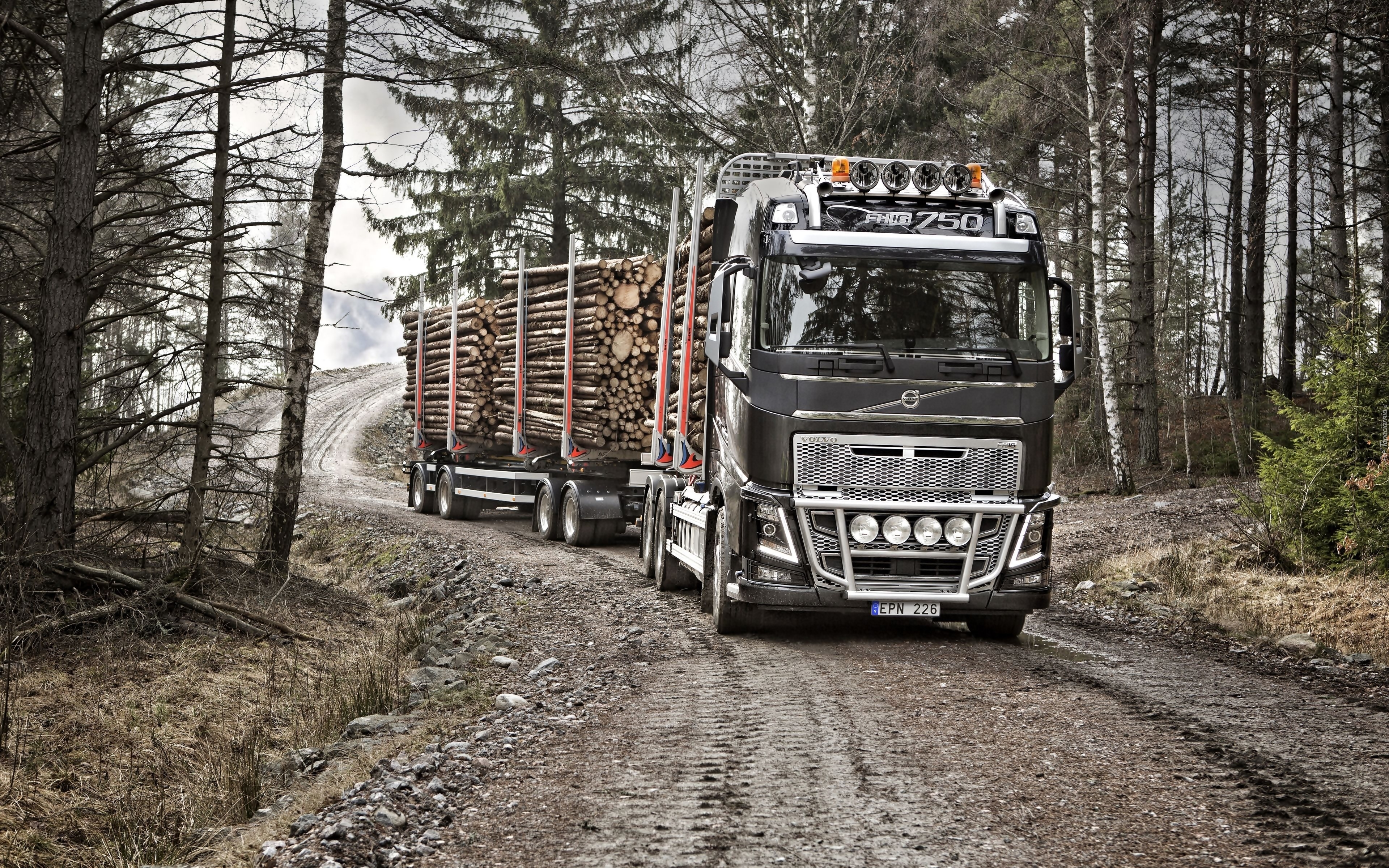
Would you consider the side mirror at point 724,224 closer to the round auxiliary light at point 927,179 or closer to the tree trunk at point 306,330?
the round auxiliary light at point 927,179

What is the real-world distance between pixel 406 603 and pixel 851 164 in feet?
21.6

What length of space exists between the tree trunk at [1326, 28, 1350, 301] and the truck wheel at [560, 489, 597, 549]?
13.9 m

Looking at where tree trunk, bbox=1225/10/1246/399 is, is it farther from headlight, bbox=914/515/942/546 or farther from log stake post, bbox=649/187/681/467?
headlight, bbox=914/515/942/546

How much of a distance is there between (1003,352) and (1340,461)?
4.34m

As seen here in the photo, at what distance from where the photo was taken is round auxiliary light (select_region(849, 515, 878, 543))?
7.31 metres

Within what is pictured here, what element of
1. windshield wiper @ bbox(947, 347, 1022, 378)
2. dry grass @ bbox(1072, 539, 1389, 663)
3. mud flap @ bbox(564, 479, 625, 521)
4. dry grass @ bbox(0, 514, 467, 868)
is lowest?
dry grass @ bbox(0, 514, 467, 868)

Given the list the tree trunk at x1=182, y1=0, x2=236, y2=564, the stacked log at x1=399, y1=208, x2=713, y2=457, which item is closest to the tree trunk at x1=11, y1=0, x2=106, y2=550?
the tree trunk at x1=182, y1=0, x2=236, y2=564

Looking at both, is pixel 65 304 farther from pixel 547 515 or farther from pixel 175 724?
pixel 547 515

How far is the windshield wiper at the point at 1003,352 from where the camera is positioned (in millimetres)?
7449

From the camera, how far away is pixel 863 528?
7309 mm

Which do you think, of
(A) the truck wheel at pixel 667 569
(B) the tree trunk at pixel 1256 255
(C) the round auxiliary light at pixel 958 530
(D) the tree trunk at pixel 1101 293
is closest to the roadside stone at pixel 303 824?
(C) the round auxiliary light at pixel 958 530

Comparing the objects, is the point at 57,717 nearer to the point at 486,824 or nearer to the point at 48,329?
the point at 48,329

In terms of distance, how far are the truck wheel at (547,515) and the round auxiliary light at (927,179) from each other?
8729 millimetres

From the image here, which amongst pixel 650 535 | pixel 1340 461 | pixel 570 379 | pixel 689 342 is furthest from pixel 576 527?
pixel 1340 461
